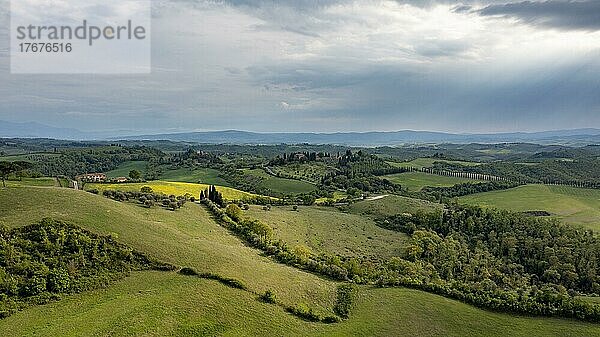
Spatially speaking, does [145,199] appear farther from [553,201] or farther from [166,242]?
[553,201]

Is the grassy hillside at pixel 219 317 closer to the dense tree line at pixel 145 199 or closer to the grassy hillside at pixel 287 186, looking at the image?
the dense tree line at pixel 145 199

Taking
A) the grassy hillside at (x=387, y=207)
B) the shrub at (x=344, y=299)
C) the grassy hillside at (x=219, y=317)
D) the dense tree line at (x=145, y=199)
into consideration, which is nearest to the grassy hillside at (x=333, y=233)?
the grassy hillside at (x=387, y=207)

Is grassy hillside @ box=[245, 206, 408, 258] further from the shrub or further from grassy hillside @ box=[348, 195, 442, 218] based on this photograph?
the shrub

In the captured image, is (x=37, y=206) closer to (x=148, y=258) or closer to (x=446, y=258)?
(x=148, y=258)

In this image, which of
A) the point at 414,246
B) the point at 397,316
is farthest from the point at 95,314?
the point at 414,246

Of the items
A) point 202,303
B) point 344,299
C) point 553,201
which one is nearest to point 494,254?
point 344,299

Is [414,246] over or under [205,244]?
under

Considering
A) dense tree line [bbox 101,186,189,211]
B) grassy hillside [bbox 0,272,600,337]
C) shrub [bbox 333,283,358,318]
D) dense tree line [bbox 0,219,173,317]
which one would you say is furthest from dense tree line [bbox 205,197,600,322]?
dense tree line [bbox 0,219,173,317]
